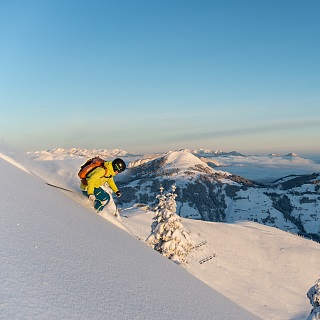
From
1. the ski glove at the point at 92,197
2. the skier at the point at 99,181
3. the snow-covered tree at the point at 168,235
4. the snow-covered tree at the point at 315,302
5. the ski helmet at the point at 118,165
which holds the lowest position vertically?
the snow-covered tree at the point at 315,302

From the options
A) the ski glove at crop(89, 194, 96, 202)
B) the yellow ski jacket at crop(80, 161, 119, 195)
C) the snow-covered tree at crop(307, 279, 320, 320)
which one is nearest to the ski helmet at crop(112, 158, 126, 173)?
the yellow ski jacket at crop(80, 161, 119, 195)

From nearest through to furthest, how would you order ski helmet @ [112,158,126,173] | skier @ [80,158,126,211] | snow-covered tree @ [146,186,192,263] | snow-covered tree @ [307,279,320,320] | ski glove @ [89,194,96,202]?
1. skier @ [80,158,126,211]
2. ski glove @ [89,194,96,202]
3. ski helmet @ [112,158,126,173]
4. snow-covered tree @ [307,279,320,320]
5. snow-covered tree @ [146,186,192,263]

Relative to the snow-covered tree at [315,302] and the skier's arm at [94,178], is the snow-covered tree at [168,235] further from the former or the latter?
the skier's arm at [94,178]

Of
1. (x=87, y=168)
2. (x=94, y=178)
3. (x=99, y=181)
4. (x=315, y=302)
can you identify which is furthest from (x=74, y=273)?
(x=315, y=302)

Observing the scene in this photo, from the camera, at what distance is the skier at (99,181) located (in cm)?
899

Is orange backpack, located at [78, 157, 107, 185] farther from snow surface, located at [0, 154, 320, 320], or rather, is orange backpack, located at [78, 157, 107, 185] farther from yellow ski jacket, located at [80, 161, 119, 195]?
snow surface, located at [0, 154, 320, 320]

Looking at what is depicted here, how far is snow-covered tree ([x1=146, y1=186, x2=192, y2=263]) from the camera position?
2664cm

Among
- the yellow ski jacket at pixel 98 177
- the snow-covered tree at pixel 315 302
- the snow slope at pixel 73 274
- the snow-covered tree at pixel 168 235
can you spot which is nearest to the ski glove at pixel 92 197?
the yellow ski jacket at pixel 98 177

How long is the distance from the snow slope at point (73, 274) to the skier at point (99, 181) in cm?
258

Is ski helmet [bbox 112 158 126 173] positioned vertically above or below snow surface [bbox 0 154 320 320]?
above

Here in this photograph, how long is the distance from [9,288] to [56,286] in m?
0.55

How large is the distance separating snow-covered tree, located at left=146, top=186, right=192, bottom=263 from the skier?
1800 cm

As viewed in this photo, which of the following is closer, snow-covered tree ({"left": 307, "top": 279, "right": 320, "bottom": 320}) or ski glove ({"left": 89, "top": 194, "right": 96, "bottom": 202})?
ski glove ({"left": 89, "top": 194, "right": 96, "bottom": 202})

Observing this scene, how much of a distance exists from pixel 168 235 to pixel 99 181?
18496mm
